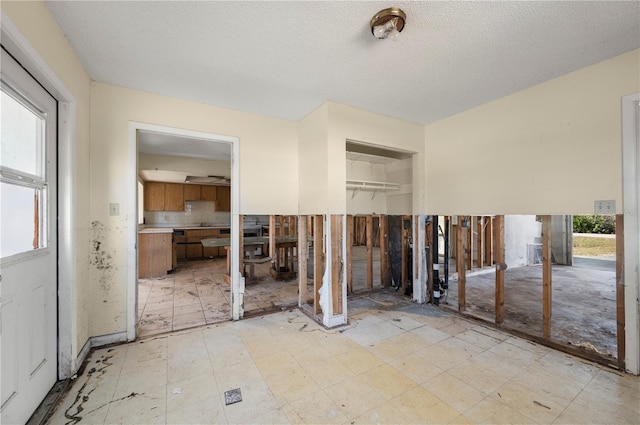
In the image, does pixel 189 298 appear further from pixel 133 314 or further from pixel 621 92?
pixel 621 92

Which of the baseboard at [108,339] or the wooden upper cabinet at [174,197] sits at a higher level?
the wooden upper cabinet at [174,197]

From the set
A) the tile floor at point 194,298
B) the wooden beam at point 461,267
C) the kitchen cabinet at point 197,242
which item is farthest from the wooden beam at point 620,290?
the kitchen cabinet at point 197,242

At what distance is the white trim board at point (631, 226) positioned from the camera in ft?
6.53

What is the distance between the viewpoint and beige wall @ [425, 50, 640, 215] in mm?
2117

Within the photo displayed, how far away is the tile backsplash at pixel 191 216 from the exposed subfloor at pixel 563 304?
21.7 feet

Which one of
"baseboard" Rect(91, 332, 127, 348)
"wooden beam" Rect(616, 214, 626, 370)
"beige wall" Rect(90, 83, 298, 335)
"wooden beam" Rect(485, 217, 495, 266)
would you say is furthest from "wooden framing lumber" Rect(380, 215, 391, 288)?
"baseboard" Rect(91, 332, 127, 348)

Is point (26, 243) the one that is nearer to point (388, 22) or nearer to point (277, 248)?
point (388, 22)

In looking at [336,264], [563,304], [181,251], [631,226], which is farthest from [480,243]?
[181,251]

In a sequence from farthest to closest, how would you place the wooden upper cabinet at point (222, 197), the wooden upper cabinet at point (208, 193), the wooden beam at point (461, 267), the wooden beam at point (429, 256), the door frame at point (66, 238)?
the wooden upper cabinet at point (222, 197), the wooden upper cabinet at point (208, 193), the wooden beam at point (429, 256), the wooden beam at point (461, 267), the door frame at point (66, 238)

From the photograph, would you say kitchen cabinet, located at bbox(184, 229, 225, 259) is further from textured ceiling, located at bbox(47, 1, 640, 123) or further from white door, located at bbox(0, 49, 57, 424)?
white door, located at bbox(0, 49, 57, 424)

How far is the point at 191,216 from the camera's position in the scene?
24.9 feet

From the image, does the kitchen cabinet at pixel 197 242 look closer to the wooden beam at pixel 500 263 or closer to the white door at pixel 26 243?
the white door at pixel 26 243

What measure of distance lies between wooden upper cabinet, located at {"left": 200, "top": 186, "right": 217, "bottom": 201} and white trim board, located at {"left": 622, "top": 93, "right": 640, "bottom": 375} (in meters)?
7.92

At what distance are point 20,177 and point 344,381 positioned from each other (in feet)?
8.23
